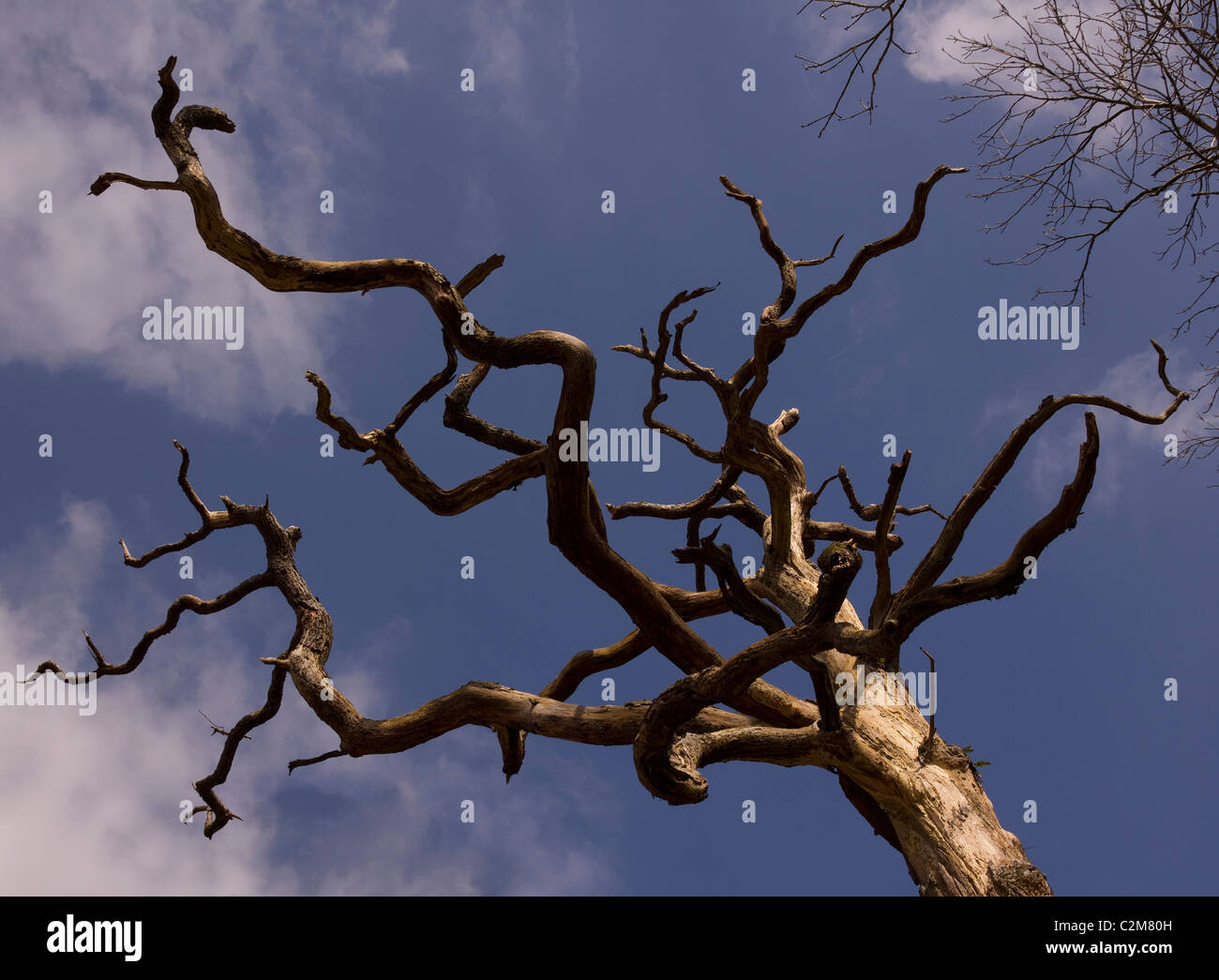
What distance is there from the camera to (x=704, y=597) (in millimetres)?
9258

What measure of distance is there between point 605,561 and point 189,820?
495 cm

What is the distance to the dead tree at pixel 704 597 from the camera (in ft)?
19.3

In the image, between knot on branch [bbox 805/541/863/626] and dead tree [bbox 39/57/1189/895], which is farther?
dead tree [bbox 39/57/1189/895]

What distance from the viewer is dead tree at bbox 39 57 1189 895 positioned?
5.89 meters

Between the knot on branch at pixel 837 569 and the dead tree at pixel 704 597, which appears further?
the dead tree at pixel 704 597

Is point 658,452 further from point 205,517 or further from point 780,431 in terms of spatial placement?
point 205,517

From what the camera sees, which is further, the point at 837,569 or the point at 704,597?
the point at 704,597
